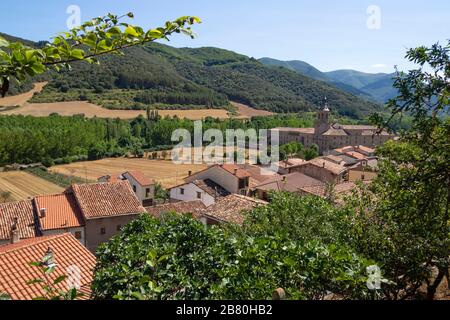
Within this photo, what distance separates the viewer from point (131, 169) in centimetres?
6159

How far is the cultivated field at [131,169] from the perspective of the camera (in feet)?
181

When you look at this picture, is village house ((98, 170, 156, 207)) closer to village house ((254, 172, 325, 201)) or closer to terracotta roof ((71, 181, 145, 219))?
village house ((254, 172, 325, 201))

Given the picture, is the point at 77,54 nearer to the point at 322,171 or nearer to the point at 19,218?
the point at 19,218

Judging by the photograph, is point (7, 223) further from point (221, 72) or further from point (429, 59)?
point (221, 72)

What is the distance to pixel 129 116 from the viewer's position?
10212 centimetres

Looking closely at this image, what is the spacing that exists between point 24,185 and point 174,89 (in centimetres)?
9683

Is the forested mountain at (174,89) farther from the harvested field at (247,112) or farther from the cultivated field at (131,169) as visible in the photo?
the cultivated field at (131,169)

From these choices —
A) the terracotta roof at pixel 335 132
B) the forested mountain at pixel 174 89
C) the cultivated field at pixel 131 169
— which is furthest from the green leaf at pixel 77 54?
the forested mountain at pixel 174 89

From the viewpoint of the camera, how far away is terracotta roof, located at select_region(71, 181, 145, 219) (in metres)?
22.0

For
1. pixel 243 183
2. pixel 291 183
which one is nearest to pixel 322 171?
pixel 291 183

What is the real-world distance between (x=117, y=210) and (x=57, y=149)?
154ft

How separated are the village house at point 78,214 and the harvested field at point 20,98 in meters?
81.0

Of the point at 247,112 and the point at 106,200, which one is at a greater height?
the point at 247,112

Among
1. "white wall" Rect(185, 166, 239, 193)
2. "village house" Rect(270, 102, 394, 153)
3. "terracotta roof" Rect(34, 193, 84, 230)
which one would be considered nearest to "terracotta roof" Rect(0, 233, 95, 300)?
"terracotta roof" Rect(34, 193, 84, 230)
